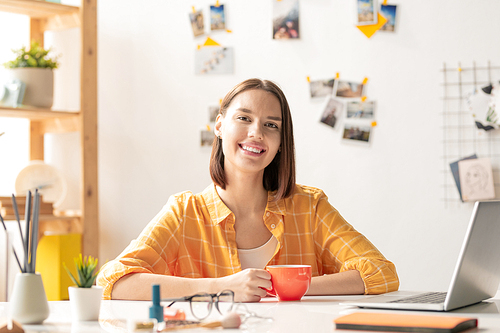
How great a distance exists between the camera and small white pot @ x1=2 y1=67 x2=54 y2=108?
107 inches

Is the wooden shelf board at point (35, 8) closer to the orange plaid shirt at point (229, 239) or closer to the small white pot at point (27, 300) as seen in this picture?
the orange plaid shirt at point (229, 239)

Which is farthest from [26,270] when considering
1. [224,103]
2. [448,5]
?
[448,5]

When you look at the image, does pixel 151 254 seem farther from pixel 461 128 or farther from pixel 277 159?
pixel 461 128

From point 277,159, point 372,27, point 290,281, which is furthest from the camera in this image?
point 372,27

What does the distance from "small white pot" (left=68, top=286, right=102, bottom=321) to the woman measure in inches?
16.9

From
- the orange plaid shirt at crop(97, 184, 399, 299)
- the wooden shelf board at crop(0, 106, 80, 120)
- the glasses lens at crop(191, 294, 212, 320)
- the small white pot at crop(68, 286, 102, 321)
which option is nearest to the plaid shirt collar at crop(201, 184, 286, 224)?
the orange plaid shirt at crop(97, 184, 399, 299)

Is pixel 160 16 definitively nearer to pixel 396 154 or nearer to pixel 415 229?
pixel 396 154

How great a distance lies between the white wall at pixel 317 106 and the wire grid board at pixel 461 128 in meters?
0.03

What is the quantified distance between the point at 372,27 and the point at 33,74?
161cm

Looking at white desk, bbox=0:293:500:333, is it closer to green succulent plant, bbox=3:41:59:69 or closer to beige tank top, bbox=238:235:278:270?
beige tank top, bbox=238:235:278:270

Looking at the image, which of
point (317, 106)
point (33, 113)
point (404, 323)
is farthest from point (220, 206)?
point (33, 113)

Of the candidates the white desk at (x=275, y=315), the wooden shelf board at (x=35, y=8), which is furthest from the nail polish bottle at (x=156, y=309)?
the wooden shelf board at (x=35, y=8)

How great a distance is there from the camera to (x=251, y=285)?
1.19 metres

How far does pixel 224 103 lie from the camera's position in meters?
1.69
